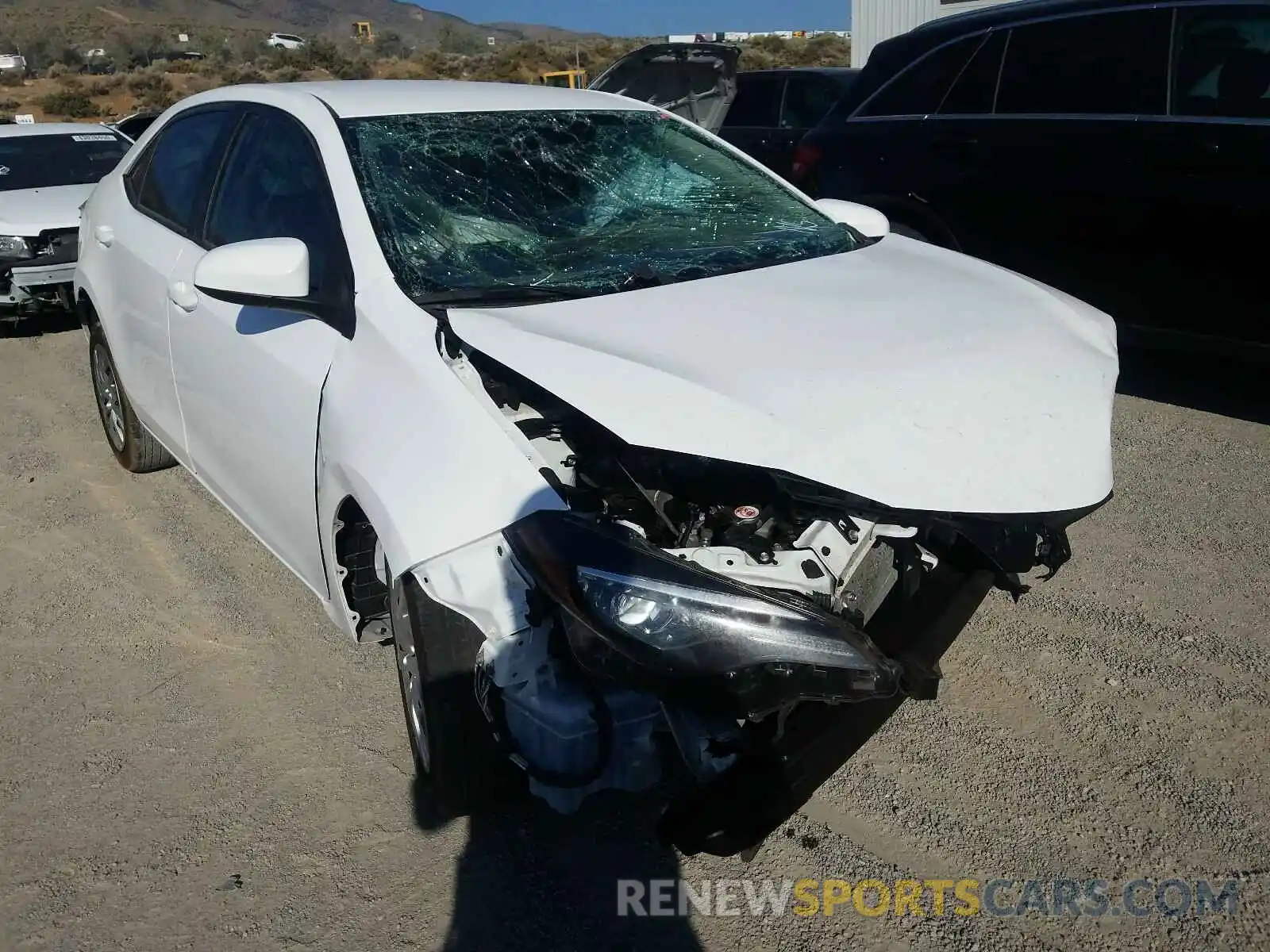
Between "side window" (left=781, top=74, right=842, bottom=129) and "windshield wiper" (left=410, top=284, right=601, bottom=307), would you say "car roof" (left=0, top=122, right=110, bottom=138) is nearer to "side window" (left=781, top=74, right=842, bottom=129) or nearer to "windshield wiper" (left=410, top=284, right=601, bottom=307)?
"side window" (left=781, top=74, right=842, bottom=129)

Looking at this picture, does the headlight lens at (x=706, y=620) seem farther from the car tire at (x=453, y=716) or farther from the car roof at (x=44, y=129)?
the car roof at (x=44, y=129)

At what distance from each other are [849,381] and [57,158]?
29.9 ft

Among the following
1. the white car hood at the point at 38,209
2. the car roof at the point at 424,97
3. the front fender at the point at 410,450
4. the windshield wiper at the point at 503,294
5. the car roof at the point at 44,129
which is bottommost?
the white car hood at the point at 38,209

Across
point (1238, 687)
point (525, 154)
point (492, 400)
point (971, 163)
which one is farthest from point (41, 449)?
point (1238, 687)

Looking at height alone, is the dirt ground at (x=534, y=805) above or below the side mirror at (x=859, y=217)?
below

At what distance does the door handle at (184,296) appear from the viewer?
354cm

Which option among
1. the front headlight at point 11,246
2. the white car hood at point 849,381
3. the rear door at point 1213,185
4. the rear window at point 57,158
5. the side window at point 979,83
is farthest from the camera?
the rear window at point 57,158

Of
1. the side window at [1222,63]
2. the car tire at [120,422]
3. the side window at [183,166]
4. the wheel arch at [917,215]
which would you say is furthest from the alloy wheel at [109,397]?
the side window at [1222,63]

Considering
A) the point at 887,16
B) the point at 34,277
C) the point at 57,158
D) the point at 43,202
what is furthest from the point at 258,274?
the point at 887,16

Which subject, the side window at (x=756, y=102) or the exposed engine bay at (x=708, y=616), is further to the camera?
the side window at (x=756, y=102)

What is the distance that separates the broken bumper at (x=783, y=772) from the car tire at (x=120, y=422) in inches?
139

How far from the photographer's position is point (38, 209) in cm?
823

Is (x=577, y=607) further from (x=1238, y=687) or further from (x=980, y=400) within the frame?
(x=1238, y=687)

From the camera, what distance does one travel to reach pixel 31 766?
304 centimetres
